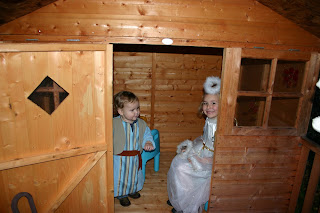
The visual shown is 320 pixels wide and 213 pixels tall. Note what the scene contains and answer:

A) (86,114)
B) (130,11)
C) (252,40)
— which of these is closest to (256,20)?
(252,40)

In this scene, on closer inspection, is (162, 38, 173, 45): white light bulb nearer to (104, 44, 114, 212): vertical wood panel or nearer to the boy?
(104, 44, 114, 212): vertical wood panel

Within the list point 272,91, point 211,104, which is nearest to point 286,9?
point 272,91

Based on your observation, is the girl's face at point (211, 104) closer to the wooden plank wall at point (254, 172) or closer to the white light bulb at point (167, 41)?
the wooden plank wall at point (254, 172)

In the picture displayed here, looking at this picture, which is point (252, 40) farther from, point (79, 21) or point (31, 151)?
point (31, 151)

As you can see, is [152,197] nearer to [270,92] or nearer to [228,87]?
[228,87]

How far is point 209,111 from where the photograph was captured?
10.8 ft

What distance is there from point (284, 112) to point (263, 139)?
29.5 inches

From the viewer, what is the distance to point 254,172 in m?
3.02

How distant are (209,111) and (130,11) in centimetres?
173

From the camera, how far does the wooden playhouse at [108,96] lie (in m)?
2.20

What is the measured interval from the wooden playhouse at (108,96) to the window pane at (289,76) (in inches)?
0.6

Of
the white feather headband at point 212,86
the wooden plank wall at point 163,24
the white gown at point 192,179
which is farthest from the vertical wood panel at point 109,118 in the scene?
the white feather headband at point 212,86

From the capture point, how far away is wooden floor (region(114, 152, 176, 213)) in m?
3.43

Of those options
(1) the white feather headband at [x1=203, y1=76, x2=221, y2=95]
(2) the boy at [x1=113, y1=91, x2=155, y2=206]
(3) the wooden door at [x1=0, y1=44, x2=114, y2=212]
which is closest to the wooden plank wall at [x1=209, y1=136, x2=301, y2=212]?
(1) the white feather headband at [x1=203, y1=76, x2=221, y2=95]
